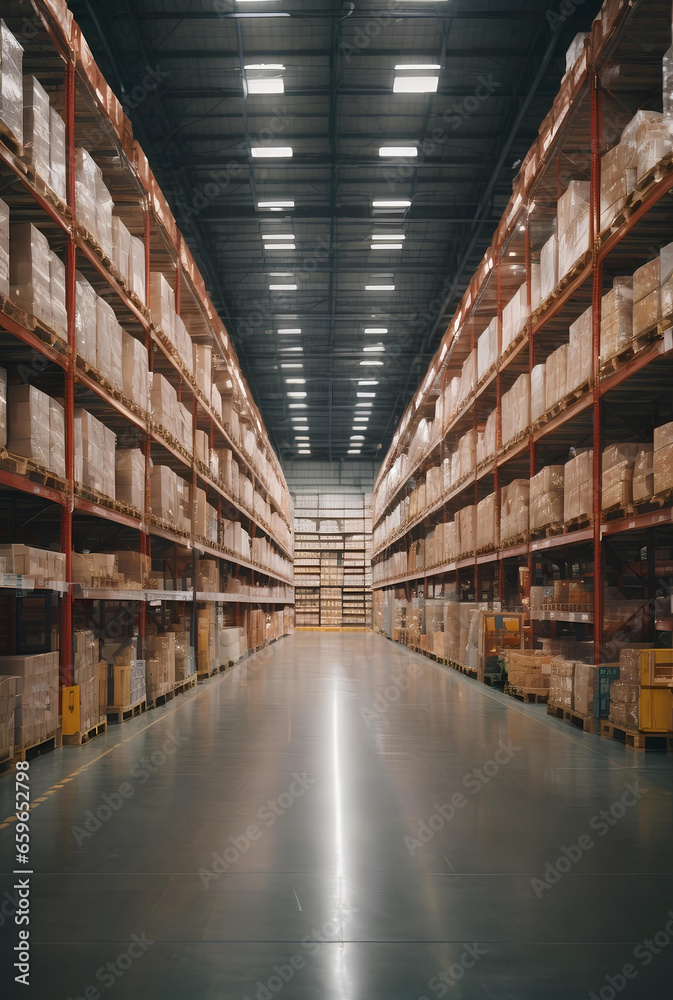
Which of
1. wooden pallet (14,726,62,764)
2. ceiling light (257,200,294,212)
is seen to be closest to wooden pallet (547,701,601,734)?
wooden pallet (14,726,62,764)

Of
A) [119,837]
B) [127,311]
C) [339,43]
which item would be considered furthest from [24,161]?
[339,43]

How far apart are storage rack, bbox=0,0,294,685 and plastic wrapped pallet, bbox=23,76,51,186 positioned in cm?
18

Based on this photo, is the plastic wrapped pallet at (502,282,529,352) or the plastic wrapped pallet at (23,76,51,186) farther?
the plastic wrapped pallet at (502,282,529,352)

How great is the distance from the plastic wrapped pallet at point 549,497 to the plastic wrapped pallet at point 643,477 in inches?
72.5

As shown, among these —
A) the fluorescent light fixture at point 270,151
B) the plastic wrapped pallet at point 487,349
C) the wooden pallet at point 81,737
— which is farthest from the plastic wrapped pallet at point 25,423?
the fluorescent light fixture at point 270,151

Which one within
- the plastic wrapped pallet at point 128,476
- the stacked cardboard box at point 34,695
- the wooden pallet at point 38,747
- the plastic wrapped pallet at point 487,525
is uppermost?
the plastic wrapped pallet at point 128,476

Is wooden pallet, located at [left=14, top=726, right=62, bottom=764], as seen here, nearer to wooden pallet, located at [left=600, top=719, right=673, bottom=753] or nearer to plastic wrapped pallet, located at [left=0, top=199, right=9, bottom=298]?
plastic wrapped pallet, located at [left=0, top=199, right=9, bottom=298]

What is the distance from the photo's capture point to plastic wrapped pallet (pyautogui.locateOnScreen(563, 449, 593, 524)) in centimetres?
770

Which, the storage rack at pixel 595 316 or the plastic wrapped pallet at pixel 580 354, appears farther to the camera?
the plastic wrapped pallet at pixel 580 354

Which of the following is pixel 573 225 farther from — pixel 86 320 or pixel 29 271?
pixel 29 271

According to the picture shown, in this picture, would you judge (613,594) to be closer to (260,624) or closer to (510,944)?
(510,944)

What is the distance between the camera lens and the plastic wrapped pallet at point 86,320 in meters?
6.85

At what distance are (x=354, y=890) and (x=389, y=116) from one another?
11.6 metres

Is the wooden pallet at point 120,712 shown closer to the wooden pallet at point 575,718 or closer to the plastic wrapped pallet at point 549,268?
the wooden pallet at point 575,718
